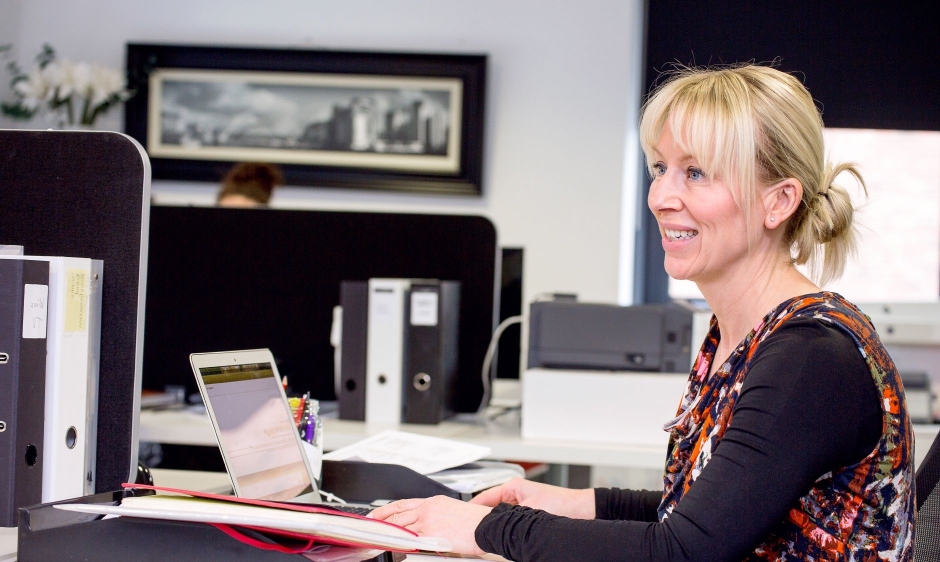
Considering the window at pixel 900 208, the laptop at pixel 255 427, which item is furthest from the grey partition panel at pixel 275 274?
the window at pixel 900 208

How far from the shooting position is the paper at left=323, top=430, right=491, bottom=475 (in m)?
1.53

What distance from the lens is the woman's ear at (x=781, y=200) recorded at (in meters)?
1.15

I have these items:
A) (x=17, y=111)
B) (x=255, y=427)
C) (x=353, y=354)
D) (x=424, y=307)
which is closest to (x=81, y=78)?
(x=17, y=111)

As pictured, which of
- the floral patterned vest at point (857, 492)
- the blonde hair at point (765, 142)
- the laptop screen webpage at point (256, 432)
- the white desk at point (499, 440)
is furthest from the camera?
the white desk at point (499, 440)

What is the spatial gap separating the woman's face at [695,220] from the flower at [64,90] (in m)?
3.37

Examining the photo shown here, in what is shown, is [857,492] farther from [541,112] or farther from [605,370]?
[541,112]

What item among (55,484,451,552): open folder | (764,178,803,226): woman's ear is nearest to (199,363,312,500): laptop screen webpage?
(55,484,451,552): open folder

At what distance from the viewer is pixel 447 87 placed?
4.11m

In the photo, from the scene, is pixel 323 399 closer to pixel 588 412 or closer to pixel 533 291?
pixel 588 412

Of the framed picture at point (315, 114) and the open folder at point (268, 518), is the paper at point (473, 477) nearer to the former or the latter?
the open folder at point (268, 518)

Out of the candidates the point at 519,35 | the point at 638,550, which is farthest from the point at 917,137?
the point at 638,550

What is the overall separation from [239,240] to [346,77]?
1592mm

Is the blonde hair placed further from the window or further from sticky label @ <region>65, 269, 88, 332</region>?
the window

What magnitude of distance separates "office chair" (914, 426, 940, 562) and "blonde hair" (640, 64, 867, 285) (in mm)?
308
